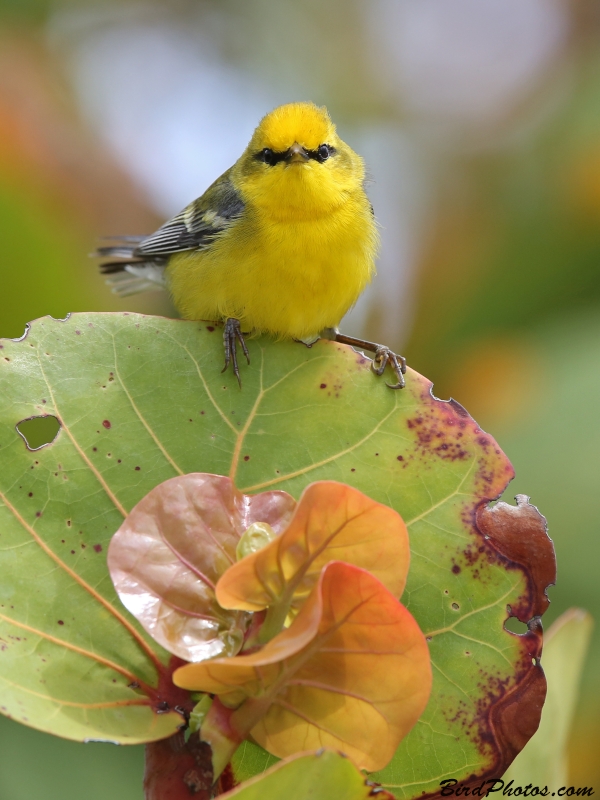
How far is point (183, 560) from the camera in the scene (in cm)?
87

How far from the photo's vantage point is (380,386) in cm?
111

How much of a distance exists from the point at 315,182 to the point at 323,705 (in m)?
2.03

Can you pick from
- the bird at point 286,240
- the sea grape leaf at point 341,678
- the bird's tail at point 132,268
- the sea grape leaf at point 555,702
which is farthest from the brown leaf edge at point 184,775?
the bird's tail at point 132,268

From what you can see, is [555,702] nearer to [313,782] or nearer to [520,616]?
[520,616]

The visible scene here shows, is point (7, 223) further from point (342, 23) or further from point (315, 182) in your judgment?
point (342, 23)

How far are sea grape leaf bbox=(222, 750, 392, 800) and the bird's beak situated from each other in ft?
7.03

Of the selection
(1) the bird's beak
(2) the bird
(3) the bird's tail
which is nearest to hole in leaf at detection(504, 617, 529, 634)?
(2) the bird

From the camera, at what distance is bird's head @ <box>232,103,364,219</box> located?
8.39ft

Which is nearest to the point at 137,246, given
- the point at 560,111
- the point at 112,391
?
the point at 560,111

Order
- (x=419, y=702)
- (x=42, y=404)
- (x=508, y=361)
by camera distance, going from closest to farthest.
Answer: (x=419, y=702) → (x=42, y=404) → (x=508, y=361)

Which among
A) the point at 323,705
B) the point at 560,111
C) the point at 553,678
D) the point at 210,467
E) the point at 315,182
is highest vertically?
the point at 560,111

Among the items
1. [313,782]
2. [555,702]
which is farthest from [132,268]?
[313,782]

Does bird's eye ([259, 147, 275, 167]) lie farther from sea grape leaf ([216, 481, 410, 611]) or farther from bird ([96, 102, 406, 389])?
sea grape leaf ([216, 481, 410, 611])

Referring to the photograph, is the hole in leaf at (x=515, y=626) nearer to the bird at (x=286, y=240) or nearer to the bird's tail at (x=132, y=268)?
the bird at (x=286, y=240)
